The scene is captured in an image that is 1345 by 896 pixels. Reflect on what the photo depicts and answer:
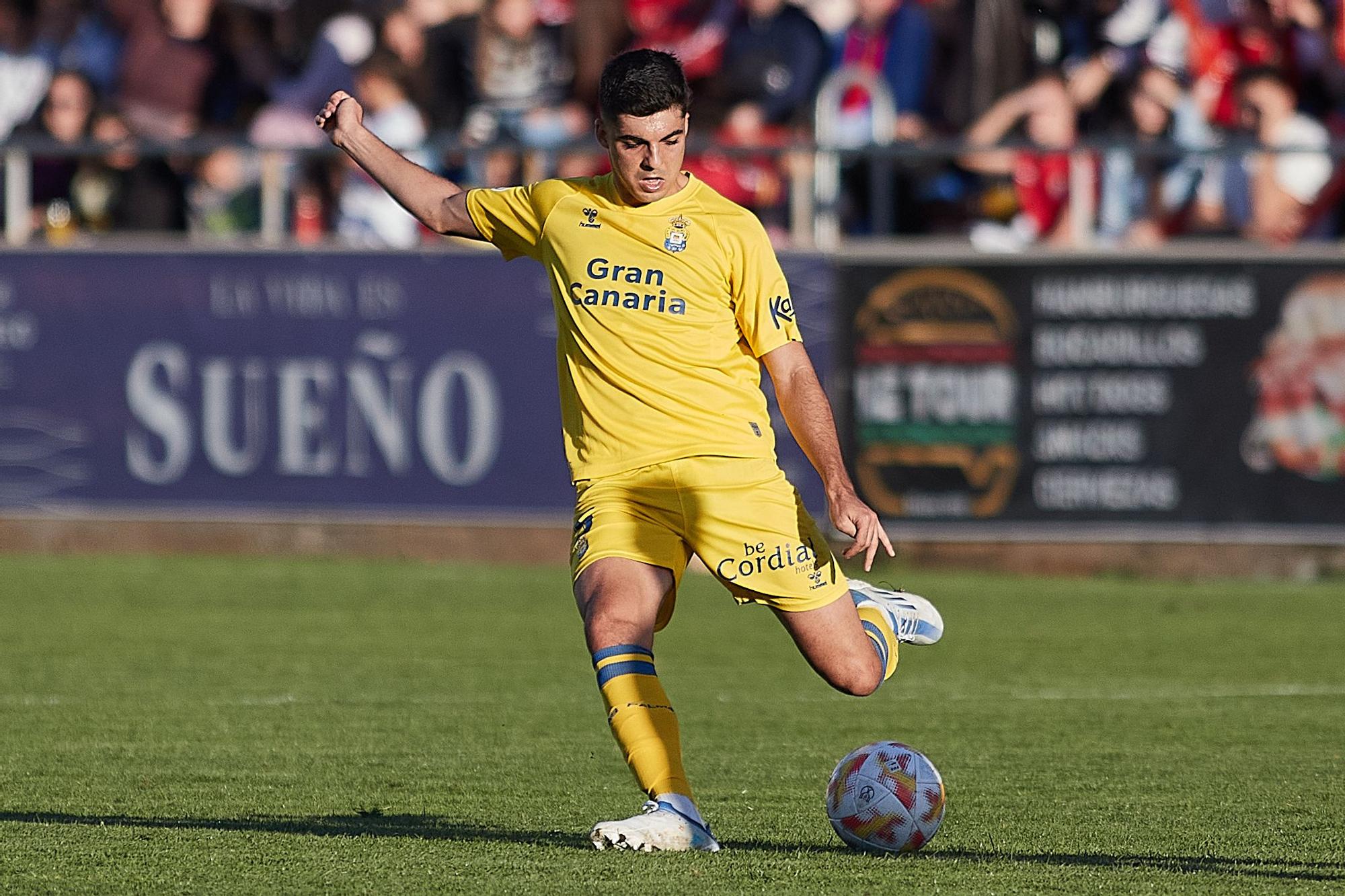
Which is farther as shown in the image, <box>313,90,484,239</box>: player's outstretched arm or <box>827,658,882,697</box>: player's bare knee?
<box>313,90,484,239</box>: player's outstretched arm

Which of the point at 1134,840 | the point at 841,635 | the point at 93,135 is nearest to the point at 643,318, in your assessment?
the point at 841,635

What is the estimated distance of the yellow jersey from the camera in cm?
640

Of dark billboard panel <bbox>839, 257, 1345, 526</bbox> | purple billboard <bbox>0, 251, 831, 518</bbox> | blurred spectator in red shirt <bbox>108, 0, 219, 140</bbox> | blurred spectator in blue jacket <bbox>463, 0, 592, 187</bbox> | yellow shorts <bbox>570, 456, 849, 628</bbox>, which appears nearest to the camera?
yellow shorts <bbox>570, 456, 849, 628</bbox>

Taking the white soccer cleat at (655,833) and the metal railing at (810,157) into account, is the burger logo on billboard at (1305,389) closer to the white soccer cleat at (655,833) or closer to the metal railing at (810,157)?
the metal railing at (810,157)

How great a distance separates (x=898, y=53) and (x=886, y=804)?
396 inches

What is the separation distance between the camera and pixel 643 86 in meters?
6.10

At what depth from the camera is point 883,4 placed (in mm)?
15766

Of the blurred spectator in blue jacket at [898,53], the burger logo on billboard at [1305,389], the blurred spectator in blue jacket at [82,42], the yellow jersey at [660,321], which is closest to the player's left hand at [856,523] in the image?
the yellow jersey at [660,321]

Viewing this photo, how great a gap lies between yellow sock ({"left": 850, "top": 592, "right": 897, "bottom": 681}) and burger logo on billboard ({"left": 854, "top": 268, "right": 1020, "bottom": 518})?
7762 mm

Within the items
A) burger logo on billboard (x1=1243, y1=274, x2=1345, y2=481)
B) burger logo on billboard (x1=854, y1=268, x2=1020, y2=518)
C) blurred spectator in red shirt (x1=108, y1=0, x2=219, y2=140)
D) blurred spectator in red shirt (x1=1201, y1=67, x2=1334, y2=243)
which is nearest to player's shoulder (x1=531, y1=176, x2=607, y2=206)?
burger logo on billboard (x1=854, y1=268, x2=1020, y2=518)

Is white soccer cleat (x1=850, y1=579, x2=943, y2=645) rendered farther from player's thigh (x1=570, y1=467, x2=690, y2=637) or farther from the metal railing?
the metal railing

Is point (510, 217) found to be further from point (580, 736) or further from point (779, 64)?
point (779, 64)

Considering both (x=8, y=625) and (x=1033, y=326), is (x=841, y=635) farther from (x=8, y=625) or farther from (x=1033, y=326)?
(x=1033, y=326)

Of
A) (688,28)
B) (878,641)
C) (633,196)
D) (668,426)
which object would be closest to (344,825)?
(668,426)
